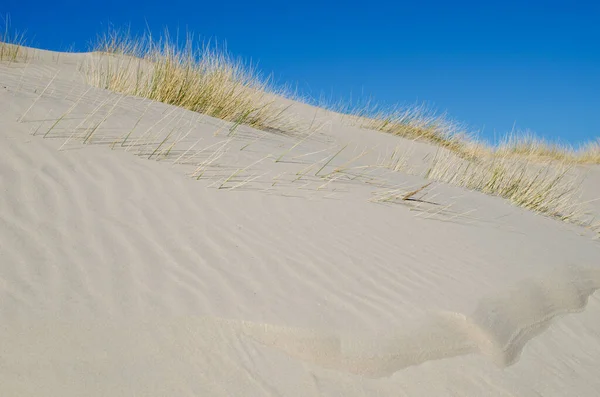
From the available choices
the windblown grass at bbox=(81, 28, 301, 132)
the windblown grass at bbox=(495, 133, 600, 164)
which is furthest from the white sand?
the windblown grass at bbox=(495, 133, 600, 164)

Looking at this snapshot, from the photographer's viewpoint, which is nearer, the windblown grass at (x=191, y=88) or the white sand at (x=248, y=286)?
the white sand at (x=248, y=286)

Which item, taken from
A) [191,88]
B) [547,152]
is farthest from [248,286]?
[547,152]

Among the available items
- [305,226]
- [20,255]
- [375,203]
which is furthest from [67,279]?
[375,203]

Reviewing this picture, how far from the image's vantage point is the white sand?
64.2 inches

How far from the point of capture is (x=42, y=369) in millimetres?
1465

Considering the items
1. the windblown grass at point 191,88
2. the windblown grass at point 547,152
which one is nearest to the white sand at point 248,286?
the windblown grass at point 191,88

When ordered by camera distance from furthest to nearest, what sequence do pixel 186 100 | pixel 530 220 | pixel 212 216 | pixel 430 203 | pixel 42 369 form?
pixel 186 100 → pixel 530 220 → pixel 430 203 → pixel 212 216 → pixel 42 369

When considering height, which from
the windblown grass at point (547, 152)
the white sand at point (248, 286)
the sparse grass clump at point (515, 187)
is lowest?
the white sand at point (248, 286)

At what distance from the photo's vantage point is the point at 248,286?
6.92 ft

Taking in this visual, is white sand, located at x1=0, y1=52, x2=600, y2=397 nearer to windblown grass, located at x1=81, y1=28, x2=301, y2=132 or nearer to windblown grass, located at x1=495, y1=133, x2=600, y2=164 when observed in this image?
windblown grass, located at x1=81, y1=28, x2=301, y2=132

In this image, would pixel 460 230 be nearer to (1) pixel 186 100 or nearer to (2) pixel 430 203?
(2) pixel 430 203

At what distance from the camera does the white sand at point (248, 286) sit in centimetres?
163

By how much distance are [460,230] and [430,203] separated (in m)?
0.47

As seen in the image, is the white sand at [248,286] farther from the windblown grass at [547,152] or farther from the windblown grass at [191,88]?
the windblown grass at [547,152]
